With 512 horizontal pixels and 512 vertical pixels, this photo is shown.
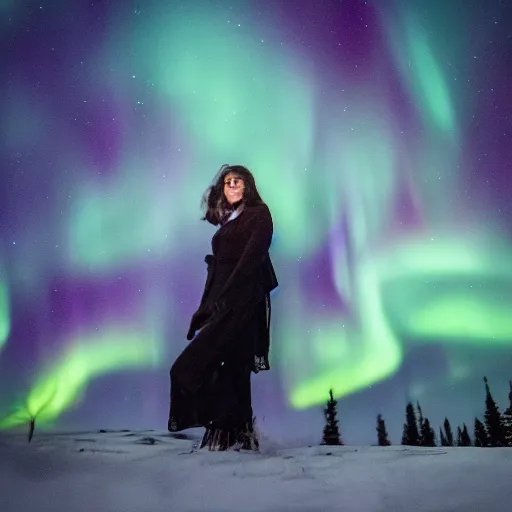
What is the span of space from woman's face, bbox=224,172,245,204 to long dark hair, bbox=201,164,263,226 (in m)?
0.03

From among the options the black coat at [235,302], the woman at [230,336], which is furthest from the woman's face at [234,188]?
the black coat at [235,302]

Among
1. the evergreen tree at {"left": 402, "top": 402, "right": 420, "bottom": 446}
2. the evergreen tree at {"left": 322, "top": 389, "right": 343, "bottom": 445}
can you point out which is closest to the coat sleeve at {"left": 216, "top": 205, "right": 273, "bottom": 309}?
the evergreen tree at {"left": 322, "top": 389, "right": 343, "bottom": 445}

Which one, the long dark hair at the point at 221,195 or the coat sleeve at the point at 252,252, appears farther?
the long dark hair at the point at 221,195

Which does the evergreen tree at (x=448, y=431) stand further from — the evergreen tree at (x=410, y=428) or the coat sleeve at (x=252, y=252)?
the coat sleeve at (x=252, y=252)

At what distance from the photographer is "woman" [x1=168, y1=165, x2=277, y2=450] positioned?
9.37 ft

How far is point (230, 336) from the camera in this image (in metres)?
2.98

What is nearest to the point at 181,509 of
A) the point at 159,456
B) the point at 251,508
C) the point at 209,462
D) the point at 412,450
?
the point at 251,508

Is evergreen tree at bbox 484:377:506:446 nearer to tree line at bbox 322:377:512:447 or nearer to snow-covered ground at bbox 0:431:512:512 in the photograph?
tree line at bbox 322:377:512:447

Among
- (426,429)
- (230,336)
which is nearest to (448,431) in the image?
(426,429)

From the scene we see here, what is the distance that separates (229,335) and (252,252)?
0.55 metres

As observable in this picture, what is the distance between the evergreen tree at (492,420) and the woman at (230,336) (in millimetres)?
3064

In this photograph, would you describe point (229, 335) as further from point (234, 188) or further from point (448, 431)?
point (448, 431)

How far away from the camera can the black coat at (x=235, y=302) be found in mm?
2914

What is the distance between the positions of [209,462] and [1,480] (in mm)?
939
